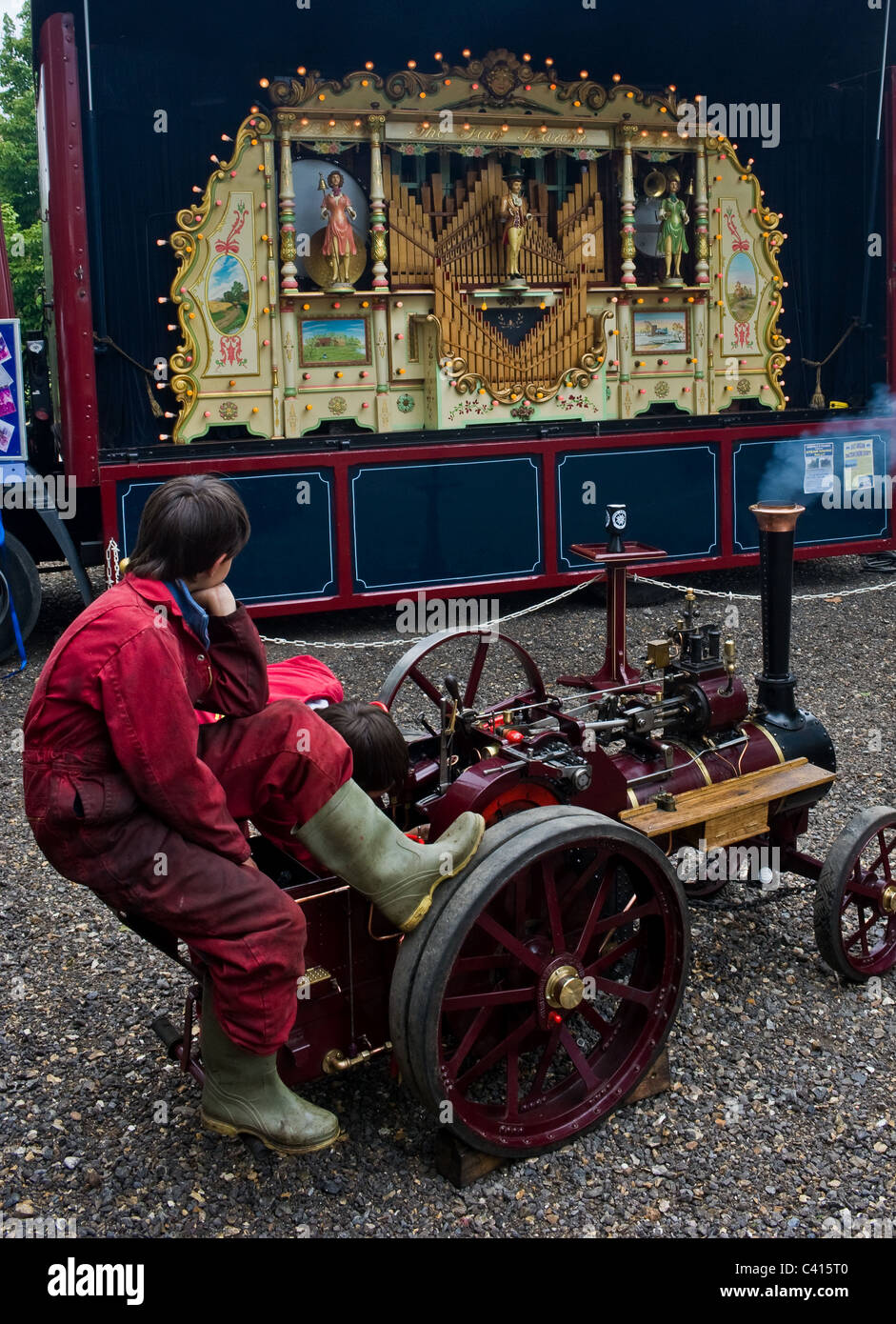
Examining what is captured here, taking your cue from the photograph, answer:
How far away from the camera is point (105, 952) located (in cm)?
400

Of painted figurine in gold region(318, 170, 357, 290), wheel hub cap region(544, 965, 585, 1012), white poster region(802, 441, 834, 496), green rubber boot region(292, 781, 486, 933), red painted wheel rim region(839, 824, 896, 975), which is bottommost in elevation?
red painted wheel rim region(839, 824, 896, 975)

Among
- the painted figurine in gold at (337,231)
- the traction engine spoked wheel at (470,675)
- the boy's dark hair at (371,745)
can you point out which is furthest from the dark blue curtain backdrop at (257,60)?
the boy's dark hair at (371,745)

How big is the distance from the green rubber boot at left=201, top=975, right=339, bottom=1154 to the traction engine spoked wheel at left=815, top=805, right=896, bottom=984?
1632 mm

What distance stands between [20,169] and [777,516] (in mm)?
18730

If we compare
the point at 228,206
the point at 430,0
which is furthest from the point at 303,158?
the point at 430,0

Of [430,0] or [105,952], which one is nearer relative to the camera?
[105,952]

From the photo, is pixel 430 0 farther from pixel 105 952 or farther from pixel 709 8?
pixel 105 952

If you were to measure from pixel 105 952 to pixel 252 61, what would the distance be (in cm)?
734

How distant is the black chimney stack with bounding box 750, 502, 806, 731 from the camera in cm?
389

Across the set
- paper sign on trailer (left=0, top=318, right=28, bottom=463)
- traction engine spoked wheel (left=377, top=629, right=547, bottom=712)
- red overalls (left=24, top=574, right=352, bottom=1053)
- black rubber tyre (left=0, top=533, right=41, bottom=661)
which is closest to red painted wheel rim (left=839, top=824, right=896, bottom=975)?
traction engine spoked wheel (left=377, top=629, right=547, bottom=712)

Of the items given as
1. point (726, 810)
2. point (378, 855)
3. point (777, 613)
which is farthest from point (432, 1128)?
point (777, 613)

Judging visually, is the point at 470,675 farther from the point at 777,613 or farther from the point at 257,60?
the point at 257,60

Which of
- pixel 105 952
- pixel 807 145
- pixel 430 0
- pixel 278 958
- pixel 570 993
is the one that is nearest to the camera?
pixel 278 958

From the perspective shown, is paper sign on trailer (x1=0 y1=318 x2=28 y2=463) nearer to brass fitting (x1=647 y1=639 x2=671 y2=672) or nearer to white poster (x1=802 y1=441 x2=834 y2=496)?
brass fitting (x1=647 y1=639 x2=671 y2=672)
